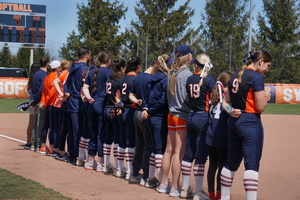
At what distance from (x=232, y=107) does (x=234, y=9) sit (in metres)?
38.6

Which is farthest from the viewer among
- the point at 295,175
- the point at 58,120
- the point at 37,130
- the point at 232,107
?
the point at 37,130

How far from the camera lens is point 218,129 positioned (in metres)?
6.52

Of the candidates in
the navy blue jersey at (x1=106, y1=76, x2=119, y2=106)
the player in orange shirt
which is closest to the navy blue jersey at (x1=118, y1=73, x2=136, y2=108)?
the navy blue jersey at (x1=106, y1=76, x2=119, y2=106)

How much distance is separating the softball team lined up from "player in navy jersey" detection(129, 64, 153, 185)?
0.05 feet

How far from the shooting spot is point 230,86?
6.02 m

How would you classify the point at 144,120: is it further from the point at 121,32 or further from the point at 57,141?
the point at 121,32

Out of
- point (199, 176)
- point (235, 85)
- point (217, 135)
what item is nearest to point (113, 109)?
point (199, 176)

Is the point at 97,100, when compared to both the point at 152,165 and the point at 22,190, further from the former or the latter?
the point at 22,190

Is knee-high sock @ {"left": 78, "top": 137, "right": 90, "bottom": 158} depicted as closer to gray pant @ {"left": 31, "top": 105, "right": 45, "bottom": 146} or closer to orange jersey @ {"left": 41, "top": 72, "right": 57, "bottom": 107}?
orange jersey @ {"left": 41, "top": 72, "right": 57, "bottom": 107}

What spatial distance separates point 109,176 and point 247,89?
12.2ft

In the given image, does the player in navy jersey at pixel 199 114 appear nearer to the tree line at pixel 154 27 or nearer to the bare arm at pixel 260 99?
the bare arm at pixel 260 99

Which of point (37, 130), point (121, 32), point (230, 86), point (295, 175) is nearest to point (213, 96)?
point (230, 86)

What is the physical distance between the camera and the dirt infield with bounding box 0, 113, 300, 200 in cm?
725

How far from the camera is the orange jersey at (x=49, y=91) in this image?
36.7ft
